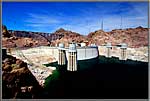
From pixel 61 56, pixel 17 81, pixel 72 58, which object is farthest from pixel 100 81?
pixel 17 81

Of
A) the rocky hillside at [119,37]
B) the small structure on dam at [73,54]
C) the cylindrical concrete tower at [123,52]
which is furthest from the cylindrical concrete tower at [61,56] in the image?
the cylindrical concrete tower at [123,52]

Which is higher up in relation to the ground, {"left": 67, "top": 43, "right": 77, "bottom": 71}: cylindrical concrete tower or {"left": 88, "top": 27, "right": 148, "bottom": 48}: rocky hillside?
{"left": 88, "top": 27, "right": 148, "bottom": 48}: rocky hillside

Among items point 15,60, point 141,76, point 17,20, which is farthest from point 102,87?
point 17,20

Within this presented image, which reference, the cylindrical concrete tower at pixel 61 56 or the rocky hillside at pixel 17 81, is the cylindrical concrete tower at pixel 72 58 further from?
the rocky hillside at pixel 17 81

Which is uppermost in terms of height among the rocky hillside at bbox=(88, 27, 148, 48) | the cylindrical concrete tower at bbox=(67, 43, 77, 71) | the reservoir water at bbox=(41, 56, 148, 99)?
the rocky hillside at bbox=(88, 27, 148, 48)

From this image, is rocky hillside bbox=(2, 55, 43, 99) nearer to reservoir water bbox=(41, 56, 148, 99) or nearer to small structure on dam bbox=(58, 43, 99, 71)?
reservoir water bbox=(41, 56, 148, 99)

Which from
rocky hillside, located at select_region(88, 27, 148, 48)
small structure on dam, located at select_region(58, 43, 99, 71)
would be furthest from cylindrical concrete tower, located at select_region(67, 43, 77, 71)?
rocky hillside, located at select_region(88, 27, 148, 48)

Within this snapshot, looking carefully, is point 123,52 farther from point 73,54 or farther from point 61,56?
point 61,56
